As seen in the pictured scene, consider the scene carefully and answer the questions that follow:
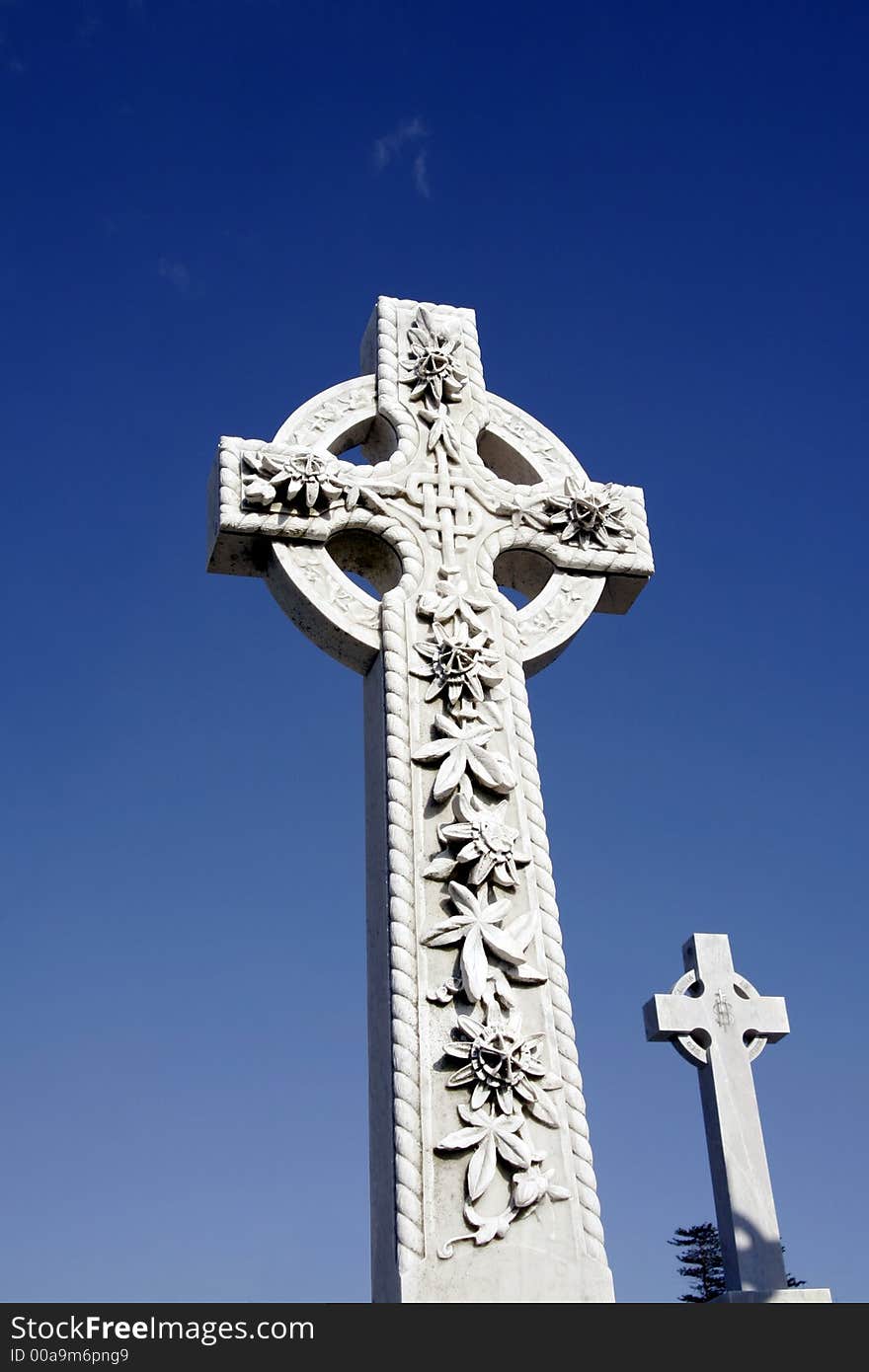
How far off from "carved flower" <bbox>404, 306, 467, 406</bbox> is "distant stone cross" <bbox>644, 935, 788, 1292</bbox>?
322 centimetres

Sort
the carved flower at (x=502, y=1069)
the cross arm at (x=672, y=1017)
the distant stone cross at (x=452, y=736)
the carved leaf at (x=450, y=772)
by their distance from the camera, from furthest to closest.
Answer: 1. the cross arm at (x=672, y=1017)
2. the carved leaf at (x=450, y=772)
3. the carved flower at (x=502, y=1069)
4. the distant stone cross at (x=452, y=736)

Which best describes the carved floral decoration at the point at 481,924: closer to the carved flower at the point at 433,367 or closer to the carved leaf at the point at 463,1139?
the carved leaf at the point at 463,1139

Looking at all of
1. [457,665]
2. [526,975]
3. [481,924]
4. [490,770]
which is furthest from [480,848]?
[457,665]

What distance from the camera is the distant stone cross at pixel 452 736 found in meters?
5.46

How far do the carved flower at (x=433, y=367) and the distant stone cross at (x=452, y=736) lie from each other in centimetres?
2

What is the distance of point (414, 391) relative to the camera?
7.75 metres

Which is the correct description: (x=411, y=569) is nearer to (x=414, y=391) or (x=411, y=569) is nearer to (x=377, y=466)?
(x=377, y=466)

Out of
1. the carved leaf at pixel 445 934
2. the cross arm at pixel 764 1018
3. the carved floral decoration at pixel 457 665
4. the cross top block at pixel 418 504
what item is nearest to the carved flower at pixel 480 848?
Result: the carved leaf at pixel 445 934

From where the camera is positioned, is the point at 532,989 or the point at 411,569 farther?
the point at 411,569

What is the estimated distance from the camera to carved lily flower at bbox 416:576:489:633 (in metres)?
6.93

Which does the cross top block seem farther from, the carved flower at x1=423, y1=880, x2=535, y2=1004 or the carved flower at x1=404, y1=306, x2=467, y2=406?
the carved flower at x1=423, y1=880, x2=535, y2=1004

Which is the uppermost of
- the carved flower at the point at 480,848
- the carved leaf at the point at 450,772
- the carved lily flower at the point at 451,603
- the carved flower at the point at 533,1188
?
the carved lily flower at the point at 451,603
